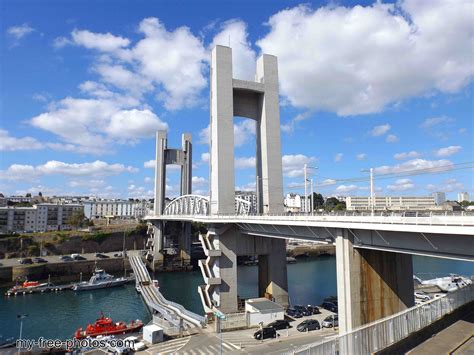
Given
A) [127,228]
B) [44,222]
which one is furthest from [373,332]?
[44,222]

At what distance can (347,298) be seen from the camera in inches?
730

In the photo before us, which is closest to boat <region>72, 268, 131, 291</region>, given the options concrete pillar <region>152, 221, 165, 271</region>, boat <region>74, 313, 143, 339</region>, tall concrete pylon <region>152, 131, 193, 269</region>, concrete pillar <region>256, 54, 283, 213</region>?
concrete pillar <region>152, 221, 165, 271</region>

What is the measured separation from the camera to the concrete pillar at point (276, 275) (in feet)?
106

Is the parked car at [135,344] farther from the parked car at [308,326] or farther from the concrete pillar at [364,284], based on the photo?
the concrete pillar at [364,284]

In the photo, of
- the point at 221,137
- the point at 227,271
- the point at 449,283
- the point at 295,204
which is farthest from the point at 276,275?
the point at 295,204

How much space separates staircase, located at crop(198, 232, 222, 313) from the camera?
30422 mm

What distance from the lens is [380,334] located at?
1464cm

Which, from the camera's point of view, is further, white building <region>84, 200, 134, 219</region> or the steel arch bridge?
white building <region>84, 200, 134, 219</region>

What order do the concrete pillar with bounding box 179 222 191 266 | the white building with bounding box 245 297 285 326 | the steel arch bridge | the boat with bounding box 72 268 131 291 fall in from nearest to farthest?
the white building with bounding box 245 297 285 326 → the steel arch bridge → the boat with bounding box 72 268 131 291 → the concrete pillar with bounding box 179 222 191 266

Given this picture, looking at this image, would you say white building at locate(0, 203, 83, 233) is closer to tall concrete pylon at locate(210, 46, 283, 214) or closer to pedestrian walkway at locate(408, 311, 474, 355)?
tall concrete pylon at locate(210, 46, 283, 214)

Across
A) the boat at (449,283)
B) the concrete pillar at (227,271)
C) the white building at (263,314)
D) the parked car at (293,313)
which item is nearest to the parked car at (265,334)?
the white building at (263,314)

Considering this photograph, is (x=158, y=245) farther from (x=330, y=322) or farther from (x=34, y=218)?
(x=34, y=218)

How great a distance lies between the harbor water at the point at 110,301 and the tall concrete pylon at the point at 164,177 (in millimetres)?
12030

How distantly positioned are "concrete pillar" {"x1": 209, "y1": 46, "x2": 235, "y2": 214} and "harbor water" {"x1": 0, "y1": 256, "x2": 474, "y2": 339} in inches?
525
